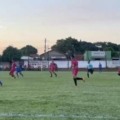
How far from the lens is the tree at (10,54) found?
477 feet

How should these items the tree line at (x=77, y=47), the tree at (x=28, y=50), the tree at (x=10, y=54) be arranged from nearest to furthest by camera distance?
the tree at (x=10, y=54)
the tree line at (x=77, y=47)
the tree at (x=28, y=50)

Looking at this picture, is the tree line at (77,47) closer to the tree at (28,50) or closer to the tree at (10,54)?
the tree at (28,50)

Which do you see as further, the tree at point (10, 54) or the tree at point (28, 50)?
the tree at point (28, 50)

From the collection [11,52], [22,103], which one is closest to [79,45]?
[11,52]

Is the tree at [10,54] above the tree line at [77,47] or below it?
below

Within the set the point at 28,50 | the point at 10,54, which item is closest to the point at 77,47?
the point at 28,50

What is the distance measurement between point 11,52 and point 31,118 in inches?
5496

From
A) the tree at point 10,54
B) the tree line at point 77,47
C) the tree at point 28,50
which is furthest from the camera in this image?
the tree at point 28,50

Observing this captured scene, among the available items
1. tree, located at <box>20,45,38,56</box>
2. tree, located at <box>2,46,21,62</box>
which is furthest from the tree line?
tree, located at <box>2,46,21,62</box>

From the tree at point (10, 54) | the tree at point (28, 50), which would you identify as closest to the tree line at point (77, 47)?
the tree at point (28, 50)

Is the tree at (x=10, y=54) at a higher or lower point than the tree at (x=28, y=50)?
lower

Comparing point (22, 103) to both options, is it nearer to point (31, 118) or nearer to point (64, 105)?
point (64, 105)

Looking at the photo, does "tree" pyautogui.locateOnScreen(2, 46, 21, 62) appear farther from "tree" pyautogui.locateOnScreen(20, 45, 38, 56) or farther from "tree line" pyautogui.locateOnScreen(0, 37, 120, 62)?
"tree" pyautogui.locateOnScreen(20, 45, 38, 56)

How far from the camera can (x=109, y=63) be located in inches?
4702
